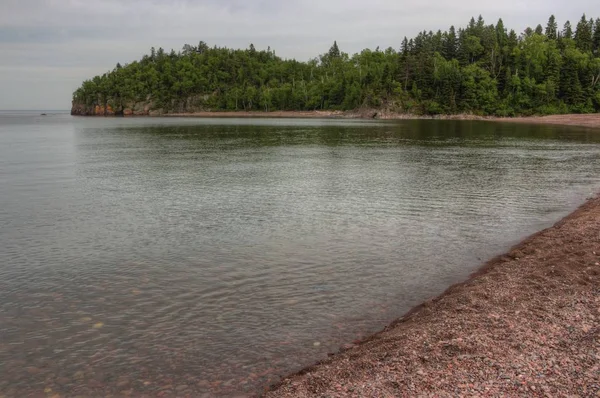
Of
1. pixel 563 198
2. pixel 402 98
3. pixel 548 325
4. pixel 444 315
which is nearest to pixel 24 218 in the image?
pixel 444 315

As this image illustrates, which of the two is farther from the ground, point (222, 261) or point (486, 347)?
point (486, 347)

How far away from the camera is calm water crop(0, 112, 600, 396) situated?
10570mm

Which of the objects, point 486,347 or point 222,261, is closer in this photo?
point 486,347

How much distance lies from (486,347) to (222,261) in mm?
10249

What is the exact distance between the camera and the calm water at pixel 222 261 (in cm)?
1057

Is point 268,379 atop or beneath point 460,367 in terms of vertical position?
beneath

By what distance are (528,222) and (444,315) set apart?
1376cm

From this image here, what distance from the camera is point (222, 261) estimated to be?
57.0ft

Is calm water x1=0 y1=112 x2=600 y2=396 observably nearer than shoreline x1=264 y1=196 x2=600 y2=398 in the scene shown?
No

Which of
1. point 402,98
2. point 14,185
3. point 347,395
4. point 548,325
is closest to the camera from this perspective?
point 347,395

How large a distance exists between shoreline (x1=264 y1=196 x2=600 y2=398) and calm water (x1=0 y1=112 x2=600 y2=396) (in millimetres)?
1064

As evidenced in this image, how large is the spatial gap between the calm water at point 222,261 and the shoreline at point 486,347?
1064 millimetres

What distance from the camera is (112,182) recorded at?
35.8m

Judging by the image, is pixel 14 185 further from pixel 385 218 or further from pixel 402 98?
pixel 402 98
